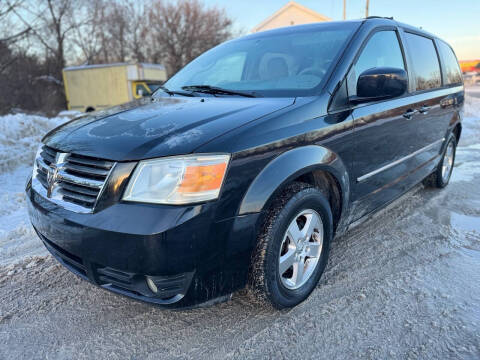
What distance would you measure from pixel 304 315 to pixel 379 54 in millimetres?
2049

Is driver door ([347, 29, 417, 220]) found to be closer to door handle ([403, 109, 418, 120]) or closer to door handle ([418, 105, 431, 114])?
door handle ([403, 109, 418, 120])

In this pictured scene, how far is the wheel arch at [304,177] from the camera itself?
1745 mm

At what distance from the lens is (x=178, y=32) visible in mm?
28625

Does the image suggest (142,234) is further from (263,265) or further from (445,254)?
(445,254)

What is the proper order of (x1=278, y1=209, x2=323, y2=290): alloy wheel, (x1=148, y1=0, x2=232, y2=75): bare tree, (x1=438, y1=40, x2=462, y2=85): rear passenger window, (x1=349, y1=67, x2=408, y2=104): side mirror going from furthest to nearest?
(x1=148, y1=0, x2=232, y2=75): bare tree, (x1=438, y1=40, x2=462, y2=85): rear passenger window, (x1=349, y1=67, x2=408, y2=104): side mirror, (x1=278, y1=209, x2=323, y2=290): alloy wheel

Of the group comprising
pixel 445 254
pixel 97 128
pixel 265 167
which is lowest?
pixel 445 254

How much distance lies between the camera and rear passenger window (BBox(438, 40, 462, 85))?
3955mm

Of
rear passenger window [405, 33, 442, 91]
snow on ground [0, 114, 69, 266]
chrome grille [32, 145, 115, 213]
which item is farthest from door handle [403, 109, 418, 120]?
snow on ground [0, 114, 69, 266]

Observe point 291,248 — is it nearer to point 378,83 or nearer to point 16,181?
point 378,83

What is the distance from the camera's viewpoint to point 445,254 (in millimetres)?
2740

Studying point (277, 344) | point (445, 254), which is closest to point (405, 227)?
point (445, 254)

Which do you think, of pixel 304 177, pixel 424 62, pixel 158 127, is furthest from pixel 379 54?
pixel 158 127

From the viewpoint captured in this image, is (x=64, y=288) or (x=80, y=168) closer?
(x=80, y=168)

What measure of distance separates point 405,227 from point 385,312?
1.42 m
